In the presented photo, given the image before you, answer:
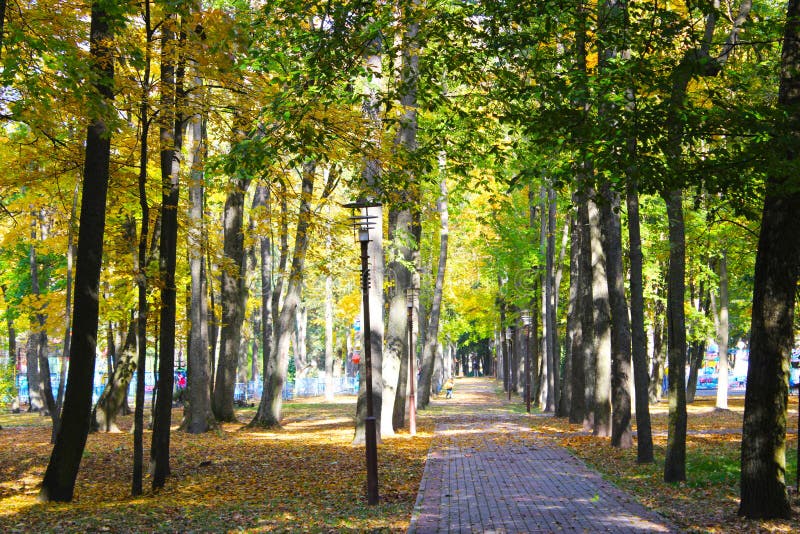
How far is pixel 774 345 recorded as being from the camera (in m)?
→ 9.50

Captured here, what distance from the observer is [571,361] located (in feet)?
85.7

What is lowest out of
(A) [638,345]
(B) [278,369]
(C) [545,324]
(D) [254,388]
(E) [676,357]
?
(D) [254,388]

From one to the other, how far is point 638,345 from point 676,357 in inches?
102

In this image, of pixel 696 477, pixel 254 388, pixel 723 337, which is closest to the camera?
pixel 696 477

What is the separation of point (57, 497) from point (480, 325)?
49.8 meters

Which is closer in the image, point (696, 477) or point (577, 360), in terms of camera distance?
point (696, 477)

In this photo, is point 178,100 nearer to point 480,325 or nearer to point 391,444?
point 391,444

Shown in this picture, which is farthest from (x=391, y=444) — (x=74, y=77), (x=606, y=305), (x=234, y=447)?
(x=74, y=77)

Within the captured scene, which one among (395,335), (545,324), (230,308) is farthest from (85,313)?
(545,324)

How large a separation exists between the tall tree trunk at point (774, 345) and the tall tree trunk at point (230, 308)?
55.1 ft

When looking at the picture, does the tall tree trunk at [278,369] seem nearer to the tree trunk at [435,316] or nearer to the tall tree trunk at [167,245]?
the tree trunk at [435,316]

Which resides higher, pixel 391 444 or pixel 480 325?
pixel 480 325

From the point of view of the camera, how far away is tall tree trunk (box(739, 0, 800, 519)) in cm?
940

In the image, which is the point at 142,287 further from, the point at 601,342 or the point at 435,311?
the point at 435,311
